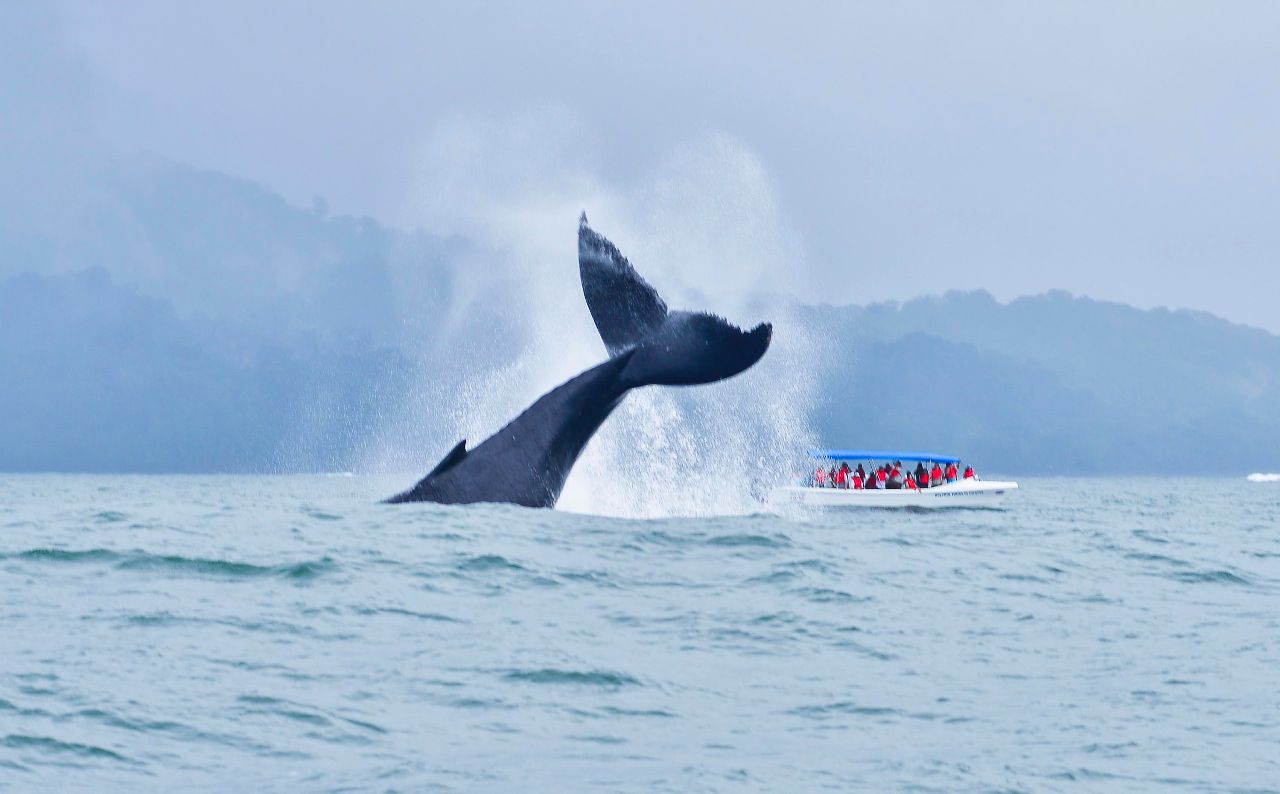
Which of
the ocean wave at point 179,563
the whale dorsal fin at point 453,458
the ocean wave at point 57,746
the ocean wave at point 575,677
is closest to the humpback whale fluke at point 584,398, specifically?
the whale dorsal fin at point 453,458

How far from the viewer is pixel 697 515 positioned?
2184 cm

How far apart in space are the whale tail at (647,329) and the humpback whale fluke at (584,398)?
11 mm

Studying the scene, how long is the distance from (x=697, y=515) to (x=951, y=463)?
55.2 feet

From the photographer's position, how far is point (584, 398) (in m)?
17.2

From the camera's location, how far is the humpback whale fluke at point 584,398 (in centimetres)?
1686

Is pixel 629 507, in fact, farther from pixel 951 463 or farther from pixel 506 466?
pixel 951 463

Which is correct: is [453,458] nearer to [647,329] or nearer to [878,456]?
[647,329]

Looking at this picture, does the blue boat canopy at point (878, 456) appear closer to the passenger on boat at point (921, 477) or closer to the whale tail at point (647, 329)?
the passenger on boat at point (921, 477)

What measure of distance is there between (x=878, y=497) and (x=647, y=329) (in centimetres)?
1804

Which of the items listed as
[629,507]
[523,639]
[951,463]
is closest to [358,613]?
[523,639]

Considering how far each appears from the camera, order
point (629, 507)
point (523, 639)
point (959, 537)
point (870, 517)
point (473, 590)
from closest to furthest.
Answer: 1. point (523, 639)
2. point (473, 590)
3. point (629, 507)
4. point (959, 537)
5. point (870, 517)

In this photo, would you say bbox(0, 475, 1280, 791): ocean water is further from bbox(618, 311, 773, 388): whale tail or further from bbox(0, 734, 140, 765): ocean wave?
bbox(618, 311, 773, 388): whale tail

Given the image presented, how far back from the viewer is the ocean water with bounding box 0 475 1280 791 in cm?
781

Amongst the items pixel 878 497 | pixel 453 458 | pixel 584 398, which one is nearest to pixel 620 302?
pixel 584 398
